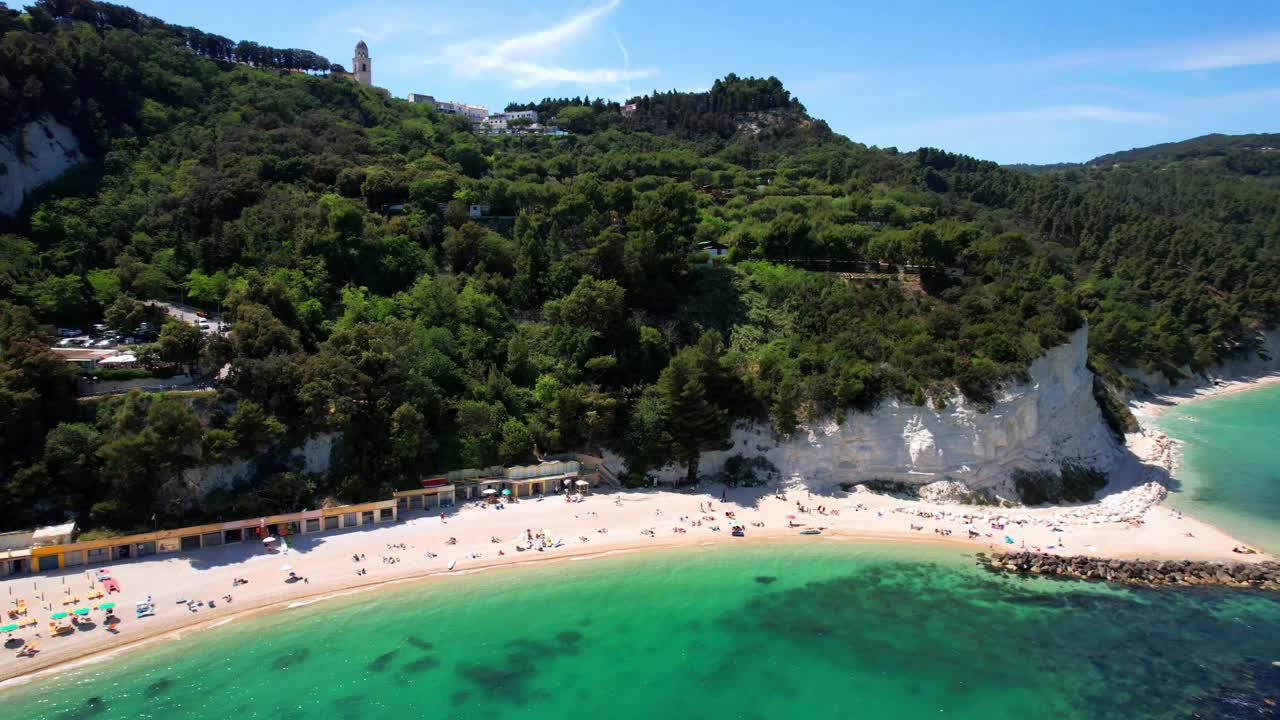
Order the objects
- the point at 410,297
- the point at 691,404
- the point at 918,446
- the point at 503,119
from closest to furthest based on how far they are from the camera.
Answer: the point at 691,404 → the point at 918,446 → the point at 410,297 → the point at 503,119

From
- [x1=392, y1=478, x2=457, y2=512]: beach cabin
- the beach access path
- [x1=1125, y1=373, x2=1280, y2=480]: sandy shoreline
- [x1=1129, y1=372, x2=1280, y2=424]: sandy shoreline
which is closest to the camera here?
the beach access path

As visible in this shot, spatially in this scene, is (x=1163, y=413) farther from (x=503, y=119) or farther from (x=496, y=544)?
(x=503, y=119)

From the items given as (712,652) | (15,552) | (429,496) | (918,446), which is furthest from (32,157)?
(918,446)

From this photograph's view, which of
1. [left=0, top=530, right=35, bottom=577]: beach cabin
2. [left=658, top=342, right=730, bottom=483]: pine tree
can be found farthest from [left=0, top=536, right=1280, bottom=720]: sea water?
[left=658, top=342, right=730, bottom=483]: pine tree

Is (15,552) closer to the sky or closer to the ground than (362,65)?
closer to the ground

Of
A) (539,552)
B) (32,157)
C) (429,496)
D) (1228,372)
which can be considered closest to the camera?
(539,552)

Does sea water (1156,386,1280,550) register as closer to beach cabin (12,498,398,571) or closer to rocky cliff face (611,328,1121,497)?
rocky cliff face (611,328,1121,497)

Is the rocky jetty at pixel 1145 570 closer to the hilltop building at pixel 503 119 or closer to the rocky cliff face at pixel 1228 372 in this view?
the rocky cliff face at pixel 1228 372
